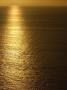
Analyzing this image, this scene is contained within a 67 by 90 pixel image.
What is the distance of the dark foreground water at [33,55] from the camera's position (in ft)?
22.3

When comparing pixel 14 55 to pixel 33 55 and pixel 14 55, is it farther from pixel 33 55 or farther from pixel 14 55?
pixel 33 55

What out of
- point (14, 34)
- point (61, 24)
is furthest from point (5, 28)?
point (61, 24)

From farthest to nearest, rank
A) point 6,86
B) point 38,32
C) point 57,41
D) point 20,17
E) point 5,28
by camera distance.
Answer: point 20,17
point 5,28
point 38,32
point 57,41
point 6,86

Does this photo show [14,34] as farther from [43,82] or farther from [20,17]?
[43,82]

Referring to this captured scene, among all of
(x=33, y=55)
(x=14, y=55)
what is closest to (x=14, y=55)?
(x=14, y=55)

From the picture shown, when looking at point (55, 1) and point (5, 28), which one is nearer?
point (5, 28)

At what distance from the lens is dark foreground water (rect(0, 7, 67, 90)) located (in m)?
6.79

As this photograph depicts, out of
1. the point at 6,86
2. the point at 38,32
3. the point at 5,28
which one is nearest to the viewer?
the point at 6,86

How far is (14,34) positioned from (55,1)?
12.5 metres

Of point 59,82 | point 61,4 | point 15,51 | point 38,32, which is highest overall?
point 61,4

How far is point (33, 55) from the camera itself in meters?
8.93

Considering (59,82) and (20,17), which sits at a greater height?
(20,17)

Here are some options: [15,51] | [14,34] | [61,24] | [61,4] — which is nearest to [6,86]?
[15,51]

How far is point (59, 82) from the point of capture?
6801 millimetres
